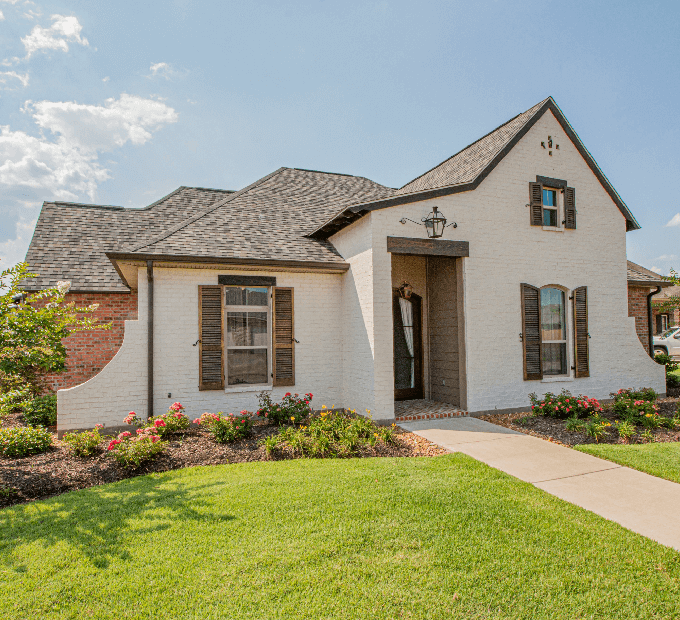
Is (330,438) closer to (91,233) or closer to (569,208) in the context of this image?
(569,208)

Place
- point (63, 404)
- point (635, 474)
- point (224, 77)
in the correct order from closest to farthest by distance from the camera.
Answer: point (635, 474) → point (63, 404) → point (224, 77)

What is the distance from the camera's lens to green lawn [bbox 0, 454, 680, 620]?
2768mm

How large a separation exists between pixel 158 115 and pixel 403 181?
8.60 meters

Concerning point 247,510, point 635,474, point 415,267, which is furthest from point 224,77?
point 635,474

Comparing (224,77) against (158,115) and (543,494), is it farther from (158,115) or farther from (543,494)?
(543,494)

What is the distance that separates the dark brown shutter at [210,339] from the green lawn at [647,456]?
643cm

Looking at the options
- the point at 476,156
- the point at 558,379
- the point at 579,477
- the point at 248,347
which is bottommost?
the point at 579,477

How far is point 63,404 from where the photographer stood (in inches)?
293

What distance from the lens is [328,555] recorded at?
130 inches

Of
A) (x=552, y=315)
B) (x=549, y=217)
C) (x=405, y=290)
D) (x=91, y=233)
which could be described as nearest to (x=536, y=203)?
(x=549, y=217)

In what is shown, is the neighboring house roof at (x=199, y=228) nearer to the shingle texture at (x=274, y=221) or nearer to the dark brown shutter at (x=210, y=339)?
the shingle texture at (x=274, y=221)

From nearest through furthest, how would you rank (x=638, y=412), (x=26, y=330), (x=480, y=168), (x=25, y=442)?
(x=26, y=330), (x=25, y=442), (x=638, y=412), (x=480, y=168)

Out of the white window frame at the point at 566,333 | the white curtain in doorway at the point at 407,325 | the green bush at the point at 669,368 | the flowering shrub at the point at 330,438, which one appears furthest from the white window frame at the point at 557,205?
the flowering shrub at the point at 330,438

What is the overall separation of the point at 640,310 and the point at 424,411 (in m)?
8.12
